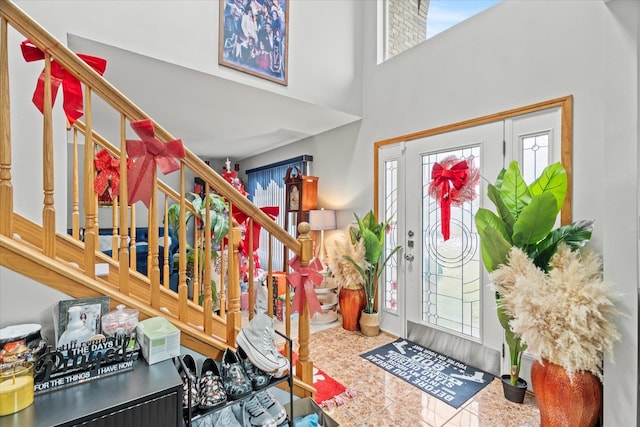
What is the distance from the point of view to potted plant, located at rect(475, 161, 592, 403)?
183cm

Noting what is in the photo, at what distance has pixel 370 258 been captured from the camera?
10.5 feet

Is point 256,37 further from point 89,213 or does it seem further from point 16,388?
point 16,388

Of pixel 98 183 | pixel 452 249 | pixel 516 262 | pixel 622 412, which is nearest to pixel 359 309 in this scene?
pixel 452 249

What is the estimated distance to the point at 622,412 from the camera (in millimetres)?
1513

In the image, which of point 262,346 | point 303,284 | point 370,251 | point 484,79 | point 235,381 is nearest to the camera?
point 235,381

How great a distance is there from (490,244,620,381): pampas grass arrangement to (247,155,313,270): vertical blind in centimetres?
324

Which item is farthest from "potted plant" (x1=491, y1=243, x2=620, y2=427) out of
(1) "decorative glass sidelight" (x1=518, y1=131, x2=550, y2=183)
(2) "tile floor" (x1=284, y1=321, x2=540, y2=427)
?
(1) "decorative glass sidelight" (x1=518, y1=131, x2=550, y2=183)

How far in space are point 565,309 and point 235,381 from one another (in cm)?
176

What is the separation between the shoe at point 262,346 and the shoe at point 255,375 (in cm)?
4

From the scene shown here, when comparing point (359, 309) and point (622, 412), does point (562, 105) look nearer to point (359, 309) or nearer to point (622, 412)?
point (622, 412)

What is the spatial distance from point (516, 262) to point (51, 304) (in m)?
2.35

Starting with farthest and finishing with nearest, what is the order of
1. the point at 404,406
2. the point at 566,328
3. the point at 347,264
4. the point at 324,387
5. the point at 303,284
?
the point at 347,264 → the point at 324,387 → the point at 404,406 → the point at 303,284 → the point at 566,328

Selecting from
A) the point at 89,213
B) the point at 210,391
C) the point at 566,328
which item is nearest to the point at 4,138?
the point at 89,213

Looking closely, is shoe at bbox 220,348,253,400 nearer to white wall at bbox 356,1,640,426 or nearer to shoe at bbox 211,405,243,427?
shoe at bbox 211,405,243,427
